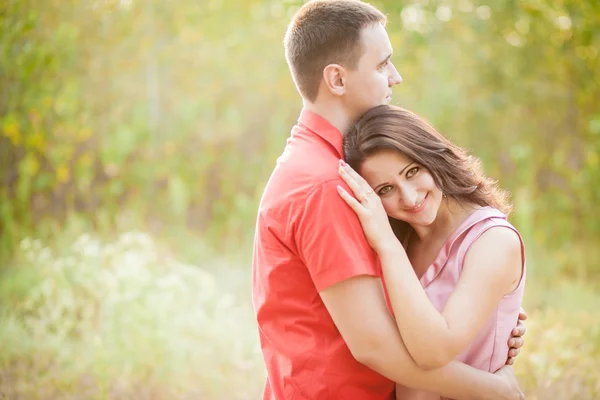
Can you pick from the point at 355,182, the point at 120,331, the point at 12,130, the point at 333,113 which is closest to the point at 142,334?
the point at 120,331

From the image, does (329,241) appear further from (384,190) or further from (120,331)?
(120,331)

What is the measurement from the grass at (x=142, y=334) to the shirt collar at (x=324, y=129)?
2296mm

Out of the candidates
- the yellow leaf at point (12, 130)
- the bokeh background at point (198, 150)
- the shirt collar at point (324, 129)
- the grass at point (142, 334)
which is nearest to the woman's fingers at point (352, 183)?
the shirt collar at point (324, 129)

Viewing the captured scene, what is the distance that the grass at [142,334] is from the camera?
13.1 ft

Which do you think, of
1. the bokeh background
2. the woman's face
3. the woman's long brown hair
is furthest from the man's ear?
the bokeh background

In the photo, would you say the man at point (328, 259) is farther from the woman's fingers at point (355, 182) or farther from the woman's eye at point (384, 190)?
the woman's eye at point (384, 190)

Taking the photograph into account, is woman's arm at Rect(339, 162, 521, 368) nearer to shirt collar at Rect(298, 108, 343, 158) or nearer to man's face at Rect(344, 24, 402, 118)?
shirt collar at Rect(298, 108, 343, 158)

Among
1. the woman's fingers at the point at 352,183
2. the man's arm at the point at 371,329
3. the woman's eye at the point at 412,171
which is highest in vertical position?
the woman's eye at the point at 412,171

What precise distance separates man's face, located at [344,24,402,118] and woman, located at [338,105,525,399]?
5 centimetres

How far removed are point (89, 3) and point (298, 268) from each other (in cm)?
562

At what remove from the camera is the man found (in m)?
1.84

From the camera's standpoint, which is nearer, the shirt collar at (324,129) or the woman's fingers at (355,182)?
the woman's fingers at (355,182)

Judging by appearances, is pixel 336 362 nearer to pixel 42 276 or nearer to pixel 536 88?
pixel 42 276

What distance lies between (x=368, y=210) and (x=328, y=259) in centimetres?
20
